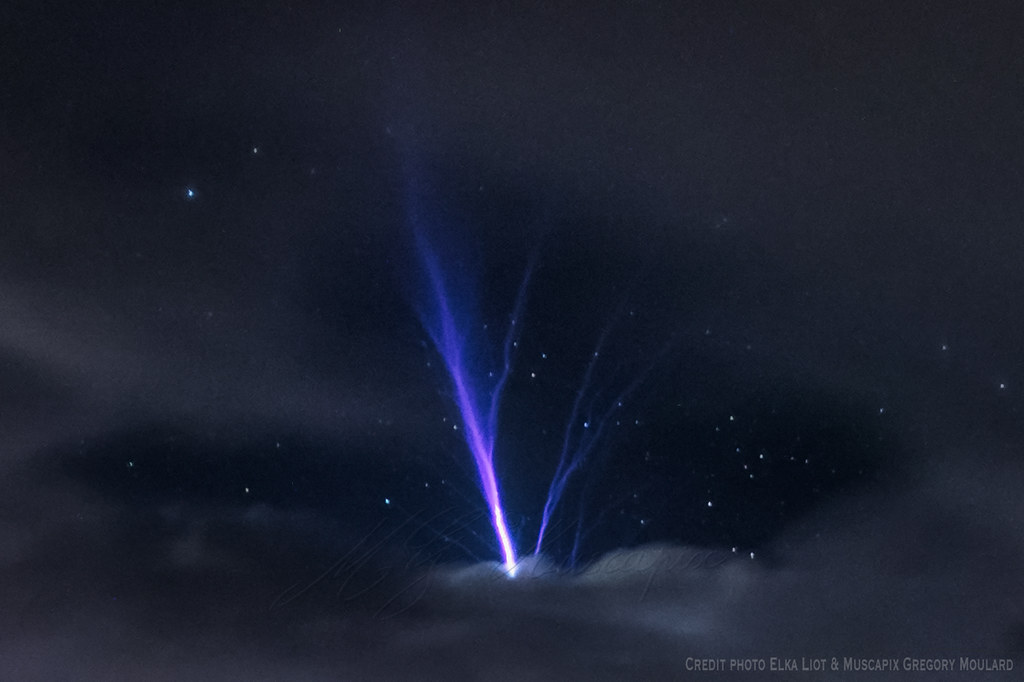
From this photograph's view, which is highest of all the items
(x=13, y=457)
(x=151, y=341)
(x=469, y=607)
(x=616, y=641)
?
(x=151, y=341)

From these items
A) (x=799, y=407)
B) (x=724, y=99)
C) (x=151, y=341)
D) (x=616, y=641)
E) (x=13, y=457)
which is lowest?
(x=616, y=641)

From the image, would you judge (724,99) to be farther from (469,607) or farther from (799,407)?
(469,607)

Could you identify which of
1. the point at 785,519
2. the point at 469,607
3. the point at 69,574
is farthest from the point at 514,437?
the point at 69,574

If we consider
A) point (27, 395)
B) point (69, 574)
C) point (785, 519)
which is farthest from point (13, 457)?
point (785, 519)

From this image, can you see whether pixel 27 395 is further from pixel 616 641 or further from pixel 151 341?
pixel 616 641

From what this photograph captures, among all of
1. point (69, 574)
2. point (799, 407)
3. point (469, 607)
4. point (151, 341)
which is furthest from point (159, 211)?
point (799, 407)

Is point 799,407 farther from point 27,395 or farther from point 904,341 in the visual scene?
point 27,395

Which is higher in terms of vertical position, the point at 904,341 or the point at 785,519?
the point at 904,341

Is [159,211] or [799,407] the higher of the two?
[159,211]
